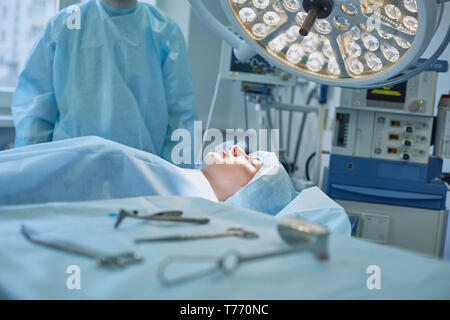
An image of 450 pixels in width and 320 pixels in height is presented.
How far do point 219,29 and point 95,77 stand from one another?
0.86 metres

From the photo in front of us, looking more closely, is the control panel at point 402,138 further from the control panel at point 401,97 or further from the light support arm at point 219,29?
the light support arm at point 219,29

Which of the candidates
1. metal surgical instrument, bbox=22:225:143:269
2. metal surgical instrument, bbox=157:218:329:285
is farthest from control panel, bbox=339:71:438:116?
metal surgical instrument, bbox=22:225:143:269

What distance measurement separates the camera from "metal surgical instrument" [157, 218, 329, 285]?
2.15 feet

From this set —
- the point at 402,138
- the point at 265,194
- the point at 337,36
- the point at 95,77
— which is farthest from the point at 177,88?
the point at 402,138

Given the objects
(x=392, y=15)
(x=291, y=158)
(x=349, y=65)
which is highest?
(x=392, y=15)

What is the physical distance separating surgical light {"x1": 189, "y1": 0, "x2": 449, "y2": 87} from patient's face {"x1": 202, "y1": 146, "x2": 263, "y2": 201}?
0.48 metres

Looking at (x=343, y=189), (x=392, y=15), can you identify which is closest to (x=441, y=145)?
(x=343, y=189)

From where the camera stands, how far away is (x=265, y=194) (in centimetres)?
156

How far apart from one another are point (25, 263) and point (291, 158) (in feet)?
12.0

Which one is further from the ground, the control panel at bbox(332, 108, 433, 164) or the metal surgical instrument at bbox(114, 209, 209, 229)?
the control panel at bbox(332, 108, 433, 164)

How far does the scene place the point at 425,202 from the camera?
2348mm

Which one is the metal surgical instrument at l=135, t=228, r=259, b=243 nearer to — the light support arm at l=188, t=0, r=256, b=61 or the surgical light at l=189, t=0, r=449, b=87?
the surgical light at l=189, t=0, r=449, b=87

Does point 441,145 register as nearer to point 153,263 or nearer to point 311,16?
point 311,16

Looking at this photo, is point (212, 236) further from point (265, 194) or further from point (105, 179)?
point (265, 194)
